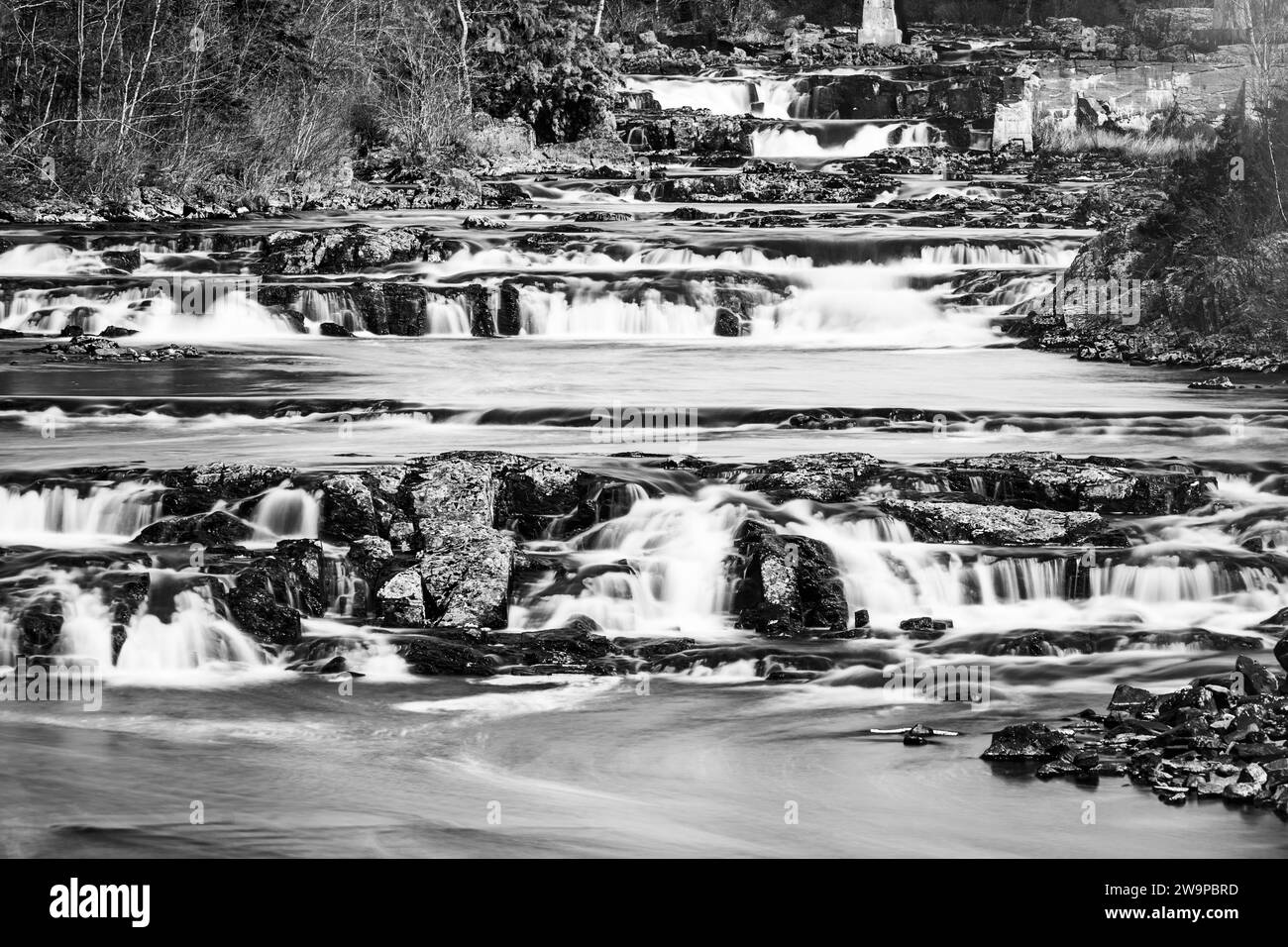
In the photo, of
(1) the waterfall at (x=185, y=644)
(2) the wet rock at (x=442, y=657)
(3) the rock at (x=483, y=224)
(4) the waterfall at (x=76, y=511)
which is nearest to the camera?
(2) the wet rock at (x=442, y=657)

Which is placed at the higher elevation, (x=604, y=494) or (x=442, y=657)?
(x=604, y=494)

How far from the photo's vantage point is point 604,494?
14172 mm

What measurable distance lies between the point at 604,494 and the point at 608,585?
4.72ft

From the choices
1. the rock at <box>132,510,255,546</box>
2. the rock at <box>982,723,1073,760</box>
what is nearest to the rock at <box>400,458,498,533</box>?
the rock at <box>132,510,255,546</box>

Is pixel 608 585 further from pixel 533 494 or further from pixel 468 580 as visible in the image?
pixel 533 494

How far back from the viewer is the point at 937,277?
2677 centimetres

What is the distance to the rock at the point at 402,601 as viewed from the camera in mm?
12289

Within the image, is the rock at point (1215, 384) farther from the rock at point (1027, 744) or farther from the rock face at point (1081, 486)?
the rock at point (1027, 744)

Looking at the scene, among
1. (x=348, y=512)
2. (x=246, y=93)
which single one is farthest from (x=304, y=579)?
(x=246, y=93)

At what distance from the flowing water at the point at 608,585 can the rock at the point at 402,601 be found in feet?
0.74

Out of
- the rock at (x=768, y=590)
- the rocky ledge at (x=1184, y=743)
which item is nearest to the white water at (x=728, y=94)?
the rock at (x=768, y=590)

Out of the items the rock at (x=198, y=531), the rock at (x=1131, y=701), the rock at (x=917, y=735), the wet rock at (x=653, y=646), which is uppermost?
the rock at (x=198, y=531)
